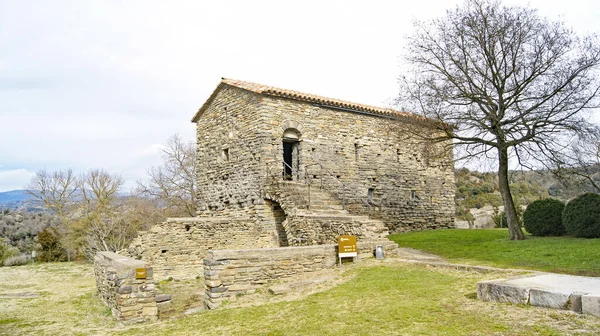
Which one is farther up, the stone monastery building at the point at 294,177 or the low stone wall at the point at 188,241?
the stone monastery building at the point at 294,177

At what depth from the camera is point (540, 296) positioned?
20.7ft

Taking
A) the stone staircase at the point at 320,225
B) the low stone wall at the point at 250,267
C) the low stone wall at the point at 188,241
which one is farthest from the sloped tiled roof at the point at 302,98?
the low stone wall at the point at 250,267

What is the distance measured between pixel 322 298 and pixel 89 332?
4413mm

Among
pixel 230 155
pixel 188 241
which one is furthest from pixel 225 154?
pixel 188 241

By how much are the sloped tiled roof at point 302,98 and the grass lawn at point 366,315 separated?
8.02 m

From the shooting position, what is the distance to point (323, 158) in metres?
18.2

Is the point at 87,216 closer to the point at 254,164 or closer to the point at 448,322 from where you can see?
the point at 254,164

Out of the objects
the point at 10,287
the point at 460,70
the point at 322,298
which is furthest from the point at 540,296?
the point at 10,287

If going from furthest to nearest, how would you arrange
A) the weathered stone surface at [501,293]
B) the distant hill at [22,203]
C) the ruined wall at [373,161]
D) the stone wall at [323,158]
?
the distant hill at [22,203], the ruined wall at [373,161], the stone wall at [323,158], the weathered stone surface at [501,293]

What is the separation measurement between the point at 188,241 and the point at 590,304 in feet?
42.5

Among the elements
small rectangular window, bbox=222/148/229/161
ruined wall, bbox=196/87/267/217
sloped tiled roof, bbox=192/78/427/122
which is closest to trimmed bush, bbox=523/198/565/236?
sloped tiled roof, bbox=192/78/427/122

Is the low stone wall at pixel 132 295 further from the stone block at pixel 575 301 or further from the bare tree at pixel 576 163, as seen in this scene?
the bare tree at pixel 576 163

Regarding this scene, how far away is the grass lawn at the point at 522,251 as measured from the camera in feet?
34.3

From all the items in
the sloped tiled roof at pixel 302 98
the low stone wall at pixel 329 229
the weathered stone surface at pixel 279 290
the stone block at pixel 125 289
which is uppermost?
the sloped tiled roof at pixel 302 98
